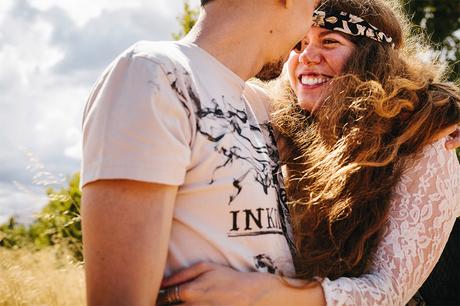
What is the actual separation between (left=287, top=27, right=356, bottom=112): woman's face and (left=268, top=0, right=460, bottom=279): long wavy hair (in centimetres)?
5

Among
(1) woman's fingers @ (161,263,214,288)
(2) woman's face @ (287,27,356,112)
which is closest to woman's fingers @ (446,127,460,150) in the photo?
(2) woman's face @ (287,27,356,112)

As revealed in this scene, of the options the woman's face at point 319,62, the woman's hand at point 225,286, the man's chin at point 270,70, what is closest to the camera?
the woman's hand at point 225,286

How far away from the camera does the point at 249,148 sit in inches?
86.5

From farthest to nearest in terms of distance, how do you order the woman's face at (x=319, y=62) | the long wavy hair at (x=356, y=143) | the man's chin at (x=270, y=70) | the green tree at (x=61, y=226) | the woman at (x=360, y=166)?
the green tree at (x=61, y=226)
the woman's face at (x=319, y=62)
the long wavy hair at (x=356, y=143)
the man's chin at (x=270, y=70)
the woman at (x=360, y=166)

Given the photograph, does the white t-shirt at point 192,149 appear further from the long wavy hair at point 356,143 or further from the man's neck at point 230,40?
the long wavy hair at point 356,143

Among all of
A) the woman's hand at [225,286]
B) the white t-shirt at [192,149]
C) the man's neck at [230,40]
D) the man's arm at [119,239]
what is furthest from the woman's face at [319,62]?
the man's arm at [119,239]

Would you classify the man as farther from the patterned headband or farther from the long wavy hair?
the patterned headband

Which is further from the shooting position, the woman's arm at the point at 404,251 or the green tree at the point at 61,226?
the green tree at the point at 61,226

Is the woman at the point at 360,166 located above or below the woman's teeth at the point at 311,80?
below

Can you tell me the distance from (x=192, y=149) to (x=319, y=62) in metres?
1.53

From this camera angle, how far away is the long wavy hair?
2.76m

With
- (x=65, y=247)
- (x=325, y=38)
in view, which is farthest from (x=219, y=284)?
(x=65, y=247)

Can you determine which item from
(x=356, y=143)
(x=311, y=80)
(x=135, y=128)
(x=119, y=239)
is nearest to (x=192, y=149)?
(x=135, y=128)

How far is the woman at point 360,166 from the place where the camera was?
2414mm
